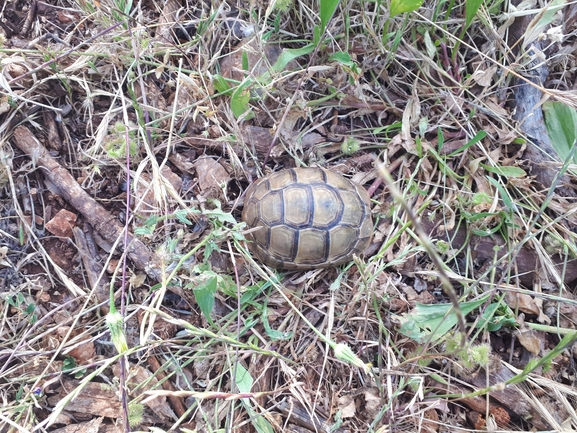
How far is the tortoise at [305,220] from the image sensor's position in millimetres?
1982

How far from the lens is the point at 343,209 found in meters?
2.01

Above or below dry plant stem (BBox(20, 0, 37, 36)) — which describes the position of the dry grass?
below

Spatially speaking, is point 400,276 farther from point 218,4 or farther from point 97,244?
point 218,4

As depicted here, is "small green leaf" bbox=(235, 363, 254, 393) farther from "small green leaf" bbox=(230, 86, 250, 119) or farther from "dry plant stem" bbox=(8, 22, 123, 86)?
"dry plant stem" bbox=(8, 22, 123, 86)

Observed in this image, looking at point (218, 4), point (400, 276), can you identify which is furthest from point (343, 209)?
point (218, 4)

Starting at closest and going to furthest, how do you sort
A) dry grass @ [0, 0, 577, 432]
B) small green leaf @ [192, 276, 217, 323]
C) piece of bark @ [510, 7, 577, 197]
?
small green leaf @ [192, 276, 217, 323] → dry grass @ [0, 0, 577, 432] → piece of bark @ [510, 7, 577, 197]

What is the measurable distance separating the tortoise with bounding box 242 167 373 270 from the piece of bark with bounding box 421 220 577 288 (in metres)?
0.40

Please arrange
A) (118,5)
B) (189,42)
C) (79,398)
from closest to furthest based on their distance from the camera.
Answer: (79,398)
(118,5)
(189,42)

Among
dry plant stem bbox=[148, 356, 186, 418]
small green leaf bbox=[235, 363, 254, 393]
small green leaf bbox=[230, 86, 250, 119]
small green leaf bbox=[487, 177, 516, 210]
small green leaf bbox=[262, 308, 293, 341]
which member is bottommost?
dry plant stem bbox=[148, 356, 186, 418]

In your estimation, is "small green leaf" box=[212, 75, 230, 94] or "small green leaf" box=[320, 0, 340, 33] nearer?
"small green leaf" box=[320, 0, 340, 33]

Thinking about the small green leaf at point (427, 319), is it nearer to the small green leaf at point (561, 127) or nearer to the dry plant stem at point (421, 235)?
the small green leaf at point (561, 127)

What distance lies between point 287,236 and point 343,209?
0.97 ft

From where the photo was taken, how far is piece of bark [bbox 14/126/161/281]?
197cm

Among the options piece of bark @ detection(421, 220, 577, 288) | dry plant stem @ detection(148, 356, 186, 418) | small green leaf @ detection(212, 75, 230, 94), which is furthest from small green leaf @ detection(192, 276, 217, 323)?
piece of bark @ detection(421, 220, 577, 288)
